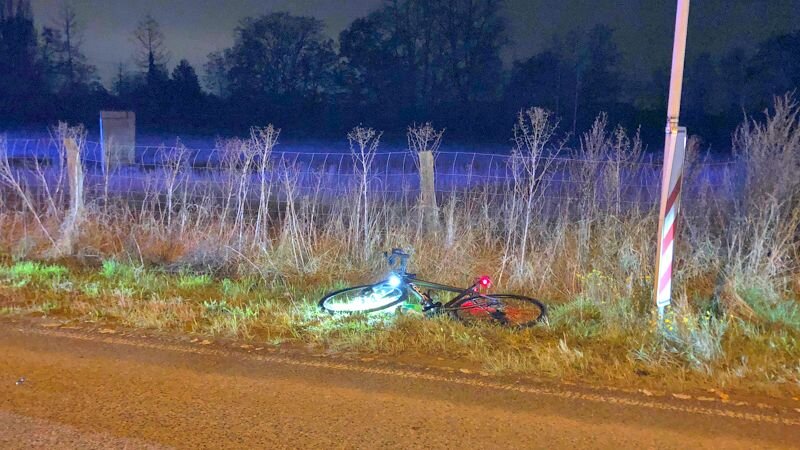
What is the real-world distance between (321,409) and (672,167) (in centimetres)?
338

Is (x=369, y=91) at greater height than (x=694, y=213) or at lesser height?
greater

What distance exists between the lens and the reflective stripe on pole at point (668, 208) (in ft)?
18.7

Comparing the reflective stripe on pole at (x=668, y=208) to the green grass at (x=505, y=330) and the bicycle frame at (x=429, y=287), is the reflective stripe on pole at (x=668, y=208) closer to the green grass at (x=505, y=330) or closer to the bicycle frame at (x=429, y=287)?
the green grass at (x=505, y=330)

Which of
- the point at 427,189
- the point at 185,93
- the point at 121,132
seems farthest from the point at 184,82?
the point at 427,189

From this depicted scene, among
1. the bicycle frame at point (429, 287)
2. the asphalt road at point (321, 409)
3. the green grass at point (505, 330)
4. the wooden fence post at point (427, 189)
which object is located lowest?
the asphalt road at point (321, 409)

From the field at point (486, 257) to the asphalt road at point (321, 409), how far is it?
1.48ft

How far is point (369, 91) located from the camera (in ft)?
161

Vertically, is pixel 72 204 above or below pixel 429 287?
above

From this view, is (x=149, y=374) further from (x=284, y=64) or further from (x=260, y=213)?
(x=284, y=64)

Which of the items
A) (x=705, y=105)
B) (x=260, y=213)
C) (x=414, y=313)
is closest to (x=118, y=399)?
(x=414, y=313)

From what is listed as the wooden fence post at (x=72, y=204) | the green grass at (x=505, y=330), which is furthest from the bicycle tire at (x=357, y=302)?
the wooden fence post at (x=72, y=204)

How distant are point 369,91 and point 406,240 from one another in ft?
137

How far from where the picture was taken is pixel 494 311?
21.1 ft

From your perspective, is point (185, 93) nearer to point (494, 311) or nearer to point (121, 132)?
point (121, 132)
